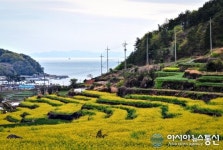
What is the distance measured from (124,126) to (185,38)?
67.9m

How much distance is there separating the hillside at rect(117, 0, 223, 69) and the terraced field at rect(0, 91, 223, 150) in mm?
35374

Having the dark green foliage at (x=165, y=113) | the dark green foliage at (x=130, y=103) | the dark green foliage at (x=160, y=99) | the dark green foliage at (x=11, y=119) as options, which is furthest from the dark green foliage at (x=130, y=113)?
the dark green foliage at (x=11, y=119)

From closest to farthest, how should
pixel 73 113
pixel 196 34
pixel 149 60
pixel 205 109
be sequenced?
1. pixel 205 109
2. pixel 73 113
3. pixel 196 34
4. pixel 149 60

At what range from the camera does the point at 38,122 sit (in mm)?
37594

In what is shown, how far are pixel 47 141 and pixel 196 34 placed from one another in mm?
65417

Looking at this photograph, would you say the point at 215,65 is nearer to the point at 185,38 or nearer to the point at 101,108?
the point at 101,108

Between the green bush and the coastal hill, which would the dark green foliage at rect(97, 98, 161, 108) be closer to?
the green bush

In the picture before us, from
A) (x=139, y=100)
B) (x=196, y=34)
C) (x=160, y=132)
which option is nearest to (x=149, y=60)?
(x=196, y=34)

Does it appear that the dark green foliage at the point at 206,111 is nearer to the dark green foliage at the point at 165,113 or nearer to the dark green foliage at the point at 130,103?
the dark green foliage at the point at 165,113

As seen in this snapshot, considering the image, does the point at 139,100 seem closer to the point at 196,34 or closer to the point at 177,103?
the point at 177,103

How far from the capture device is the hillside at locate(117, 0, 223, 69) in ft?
252

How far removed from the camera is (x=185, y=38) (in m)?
93.9

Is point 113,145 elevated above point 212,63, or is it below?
below

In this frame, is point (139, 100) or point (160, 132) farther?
point (139, 100)
